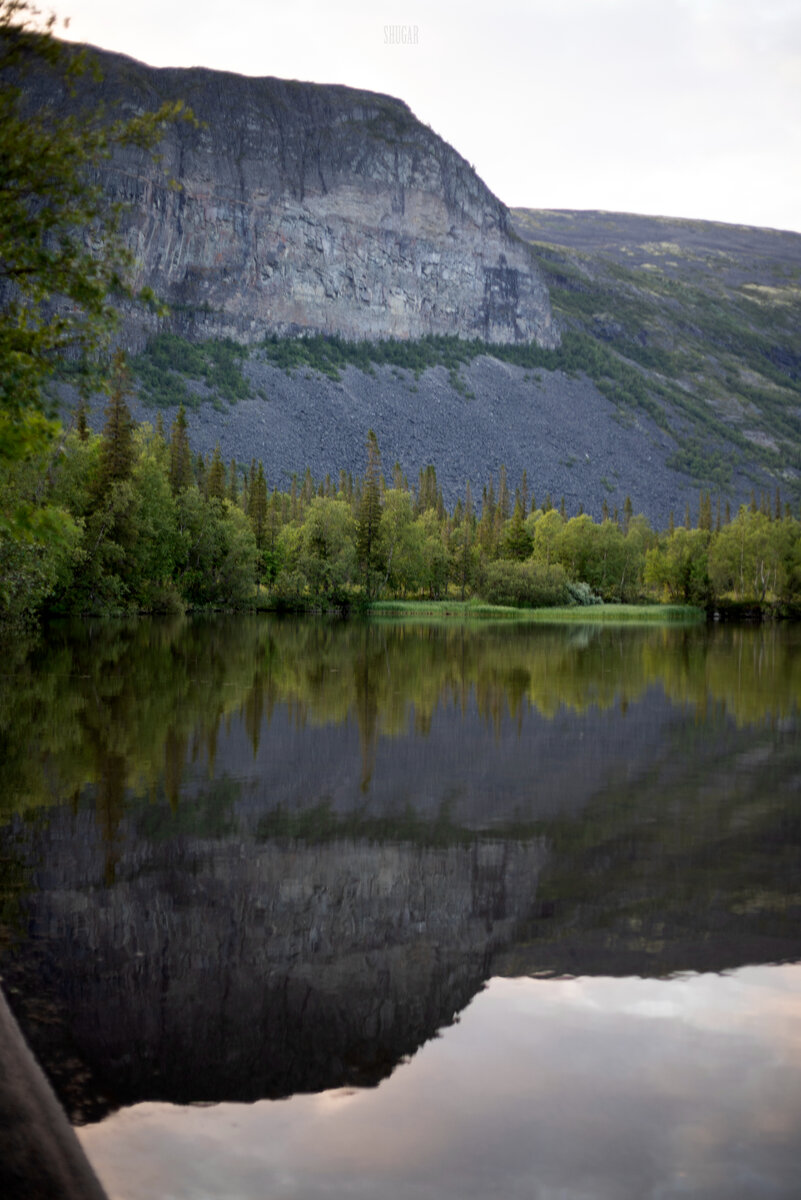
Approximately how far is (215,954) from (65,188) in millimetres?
8509

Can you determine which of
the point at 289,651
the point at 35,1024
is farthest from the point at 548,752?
the point at 289,651

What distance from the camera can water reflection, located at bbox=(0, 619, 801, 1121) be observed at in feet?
21.8

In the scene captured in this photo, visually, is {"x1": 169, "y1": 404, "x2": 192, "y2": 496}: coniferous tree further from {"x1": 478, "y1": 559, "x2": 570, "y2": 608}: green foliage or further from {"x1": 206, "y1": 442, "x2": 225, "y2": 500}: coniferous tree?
{"x1": 478, "y1": 559, "x2": 570, "y2": 608}: green foliage

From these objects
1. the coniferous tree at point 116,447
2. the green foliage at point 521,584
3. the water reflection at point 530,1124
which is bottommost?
the green foliage at point 521,584

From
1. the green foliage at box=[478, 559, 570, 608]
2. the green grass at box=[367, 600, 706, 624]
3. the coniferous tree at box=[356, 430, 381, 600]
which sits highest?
the coniferous tree at box=[356, 430, 381, 600]

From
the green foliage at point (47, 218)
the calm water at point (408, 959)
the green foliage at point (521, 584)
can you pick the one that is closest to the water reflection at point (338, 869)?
the calm water at point (408, 959)

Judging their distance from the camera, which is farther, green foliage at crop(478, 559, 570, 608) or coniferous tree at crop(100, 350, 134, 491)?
green foliage at crop(478, 559, 570, 608)

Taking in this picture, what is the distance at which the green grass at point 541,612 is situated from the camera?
315ft

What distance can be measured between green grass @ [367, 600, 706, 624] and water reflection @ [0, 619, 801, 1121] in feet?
238

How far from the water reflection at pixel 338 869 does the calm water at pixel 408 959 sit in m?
0.04

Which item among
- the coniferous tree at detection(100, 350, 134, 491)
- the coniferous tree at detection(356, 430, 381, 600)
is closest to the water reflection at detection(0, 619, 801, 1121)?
the coniferous tree at detection(100, 350, 134, 491)

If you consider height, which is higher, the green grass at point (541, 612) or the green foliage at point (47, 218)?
the green foliage at point (47, 218)

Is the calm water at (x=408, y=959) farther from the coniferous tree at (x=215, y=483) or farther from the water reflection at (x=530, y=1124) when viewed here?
the coniferous tree at (x=215, y=483)

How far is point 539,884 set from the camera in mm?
9734
